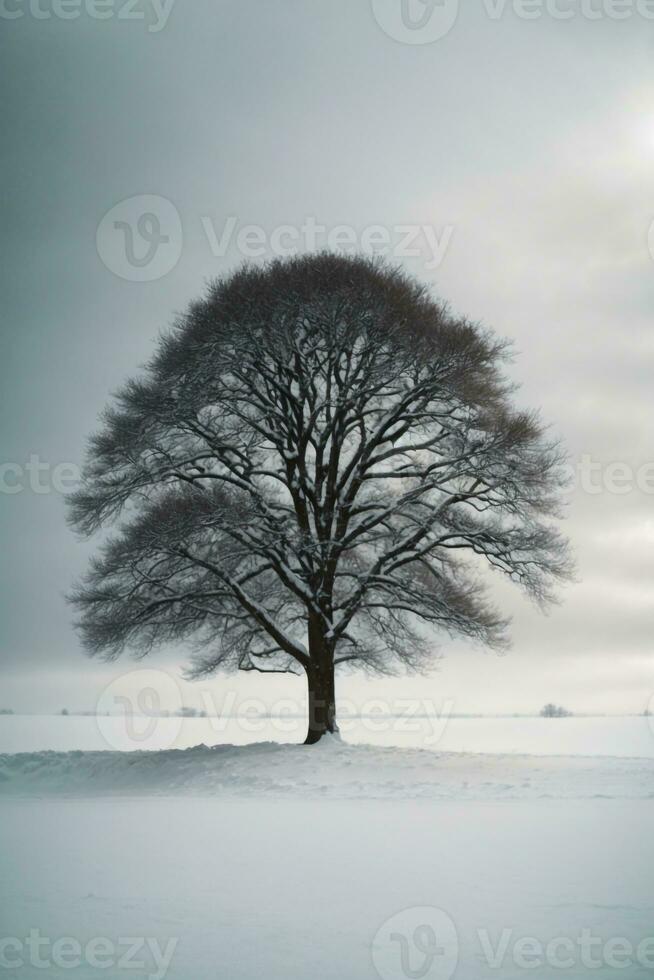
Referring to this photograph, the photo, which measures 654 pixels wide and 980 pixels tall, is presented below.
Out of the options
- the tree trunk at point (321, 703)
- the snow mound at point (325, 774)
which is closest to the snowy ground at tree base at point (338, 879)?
the snow mound at point (325, 774)

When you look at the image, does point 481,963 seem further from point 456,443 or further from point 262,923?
point 456,443

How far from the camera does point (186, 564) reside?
64.4 feet

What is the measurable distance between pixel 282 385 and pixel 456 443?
4142 millimetres

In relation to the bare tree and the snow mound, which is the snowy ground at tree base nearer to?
the snow mound

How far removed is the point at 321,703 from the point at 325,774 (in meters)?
3.37

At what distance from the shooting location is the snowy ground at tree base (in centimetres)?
570

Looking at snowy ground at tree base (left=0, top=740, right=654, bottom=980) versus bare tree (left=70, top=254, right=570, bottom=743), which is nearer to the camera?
snowy ground at tree base (left=0, top=740, right=654, bottom=980)

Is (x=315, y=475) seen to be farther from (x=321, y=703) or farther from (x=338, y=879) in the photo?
(x=338, y=879)

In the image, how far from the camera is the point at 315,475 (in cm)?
2088

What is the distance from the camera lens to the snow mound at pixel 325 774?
14469 mm

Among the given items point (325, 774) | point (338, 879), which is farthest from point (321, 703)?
point (338, 879)

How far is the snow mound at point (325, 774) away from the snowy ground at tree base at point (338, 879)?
0.10 meters

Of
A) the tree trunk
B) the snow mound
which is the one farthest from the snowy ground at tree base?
the tree trunk

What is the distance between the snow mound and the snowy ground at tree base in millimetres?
98
